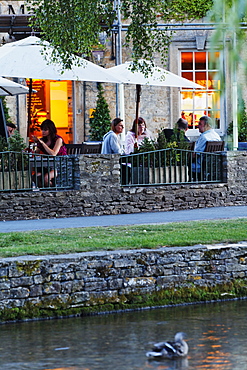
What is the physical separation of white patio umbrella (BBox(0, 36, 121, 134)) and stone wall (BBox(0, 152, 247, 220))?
221 centimetres

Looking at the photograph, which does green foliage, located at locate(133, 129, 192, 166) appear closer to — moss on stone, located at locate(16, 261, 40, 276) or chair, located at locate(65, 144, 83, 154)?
chair, located at locate(65, 144, 83, 154)

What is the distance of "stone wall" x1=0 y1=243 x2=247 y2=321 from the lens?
7.79 metres

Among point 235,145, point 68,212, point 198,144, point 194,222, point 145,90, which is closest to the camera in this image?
point 194,222

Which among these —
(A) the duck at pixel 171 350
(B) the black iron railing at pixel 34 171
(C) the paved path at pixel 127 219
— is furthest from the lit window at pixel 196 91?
(A) the duck at pixel 171 350

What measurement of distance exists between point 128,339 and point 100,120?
15.7m

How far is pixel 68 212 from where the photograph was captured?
13.8m

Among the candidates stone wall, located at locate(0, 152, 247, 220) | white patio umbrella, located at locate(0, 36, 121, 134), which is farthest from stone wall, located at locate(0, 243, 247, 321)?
white patio umbrella, located at locate(0, 36, 121, 134)

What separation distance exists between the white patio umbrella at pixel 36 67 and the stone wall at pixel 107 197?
2206mm

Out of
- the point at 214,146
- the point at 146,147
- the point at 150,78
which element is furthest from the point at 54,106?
the point at 146,147

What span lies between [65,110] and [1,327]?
16.3 m

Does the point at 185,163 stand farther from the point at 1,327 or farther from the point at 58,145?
the point at 1,327

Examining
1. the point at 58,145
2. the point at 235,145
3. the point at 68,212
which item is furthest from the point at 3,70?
the point at 235,145

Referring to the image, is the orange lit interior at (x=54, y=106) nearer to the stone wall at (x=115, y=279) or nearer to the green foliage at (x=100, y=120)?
the green foliage at (x=100, y=120)

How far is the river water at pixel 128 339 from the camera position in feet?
20.2
